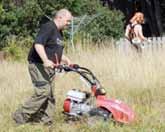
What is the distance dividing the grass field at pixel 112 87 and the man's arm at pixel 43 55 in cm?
92

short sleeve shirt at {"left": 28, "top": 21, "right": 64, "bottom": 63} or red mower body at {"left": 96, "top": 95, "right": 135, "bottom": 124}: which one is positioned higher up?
short sleeve shirt at {"left": 28, "top": 21, "right": 64, "bottom": 63}

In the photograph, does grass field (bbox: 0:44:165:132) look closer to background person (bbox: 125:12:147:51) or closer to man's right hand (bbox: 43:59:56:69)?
background person (bbox: 125:12:147:51)

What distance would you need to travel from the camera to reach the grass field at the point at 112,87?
8.44 metres

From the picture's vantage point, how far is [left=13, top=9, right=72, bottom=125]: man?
27.6ft

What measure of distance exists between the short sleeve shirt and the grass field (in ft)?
3.06

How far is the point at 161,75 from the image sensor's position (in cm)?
1107

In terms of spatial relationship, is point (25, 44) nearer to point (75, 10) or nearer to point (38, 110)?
point (75, 10)

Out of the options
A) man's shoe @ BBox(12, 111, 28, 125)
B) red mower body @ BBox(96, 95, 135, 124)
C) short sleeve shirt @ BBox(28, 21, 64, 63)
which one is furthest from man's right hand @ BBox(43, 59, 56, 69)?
man's shoe @ BBox(12, 111, 28, 125)

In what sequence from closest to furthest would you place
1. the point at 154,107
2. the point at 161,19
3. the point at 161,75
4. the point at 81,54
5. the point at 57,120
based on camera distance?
the point at 57,120, the point at 154,107, the point at 161,75, the point at 81,54, the point at 161,19

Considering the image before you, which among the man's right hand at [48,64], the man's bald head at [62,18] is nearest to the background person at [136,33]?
the man's bald head at [62,18]

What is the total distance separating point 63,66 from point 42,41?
45cm

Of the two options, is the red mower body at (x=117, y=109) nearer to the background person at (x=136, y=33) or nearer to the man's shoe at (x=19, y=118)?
the man's shoe at (x=19, y=118)

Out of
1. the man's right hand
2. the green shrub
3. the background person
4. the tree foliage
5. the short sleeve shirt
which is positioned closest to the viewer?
the man's right hand

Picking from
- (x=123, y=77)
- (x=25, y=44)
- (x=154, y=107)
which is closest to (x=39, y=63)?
(x=154, y=107)
